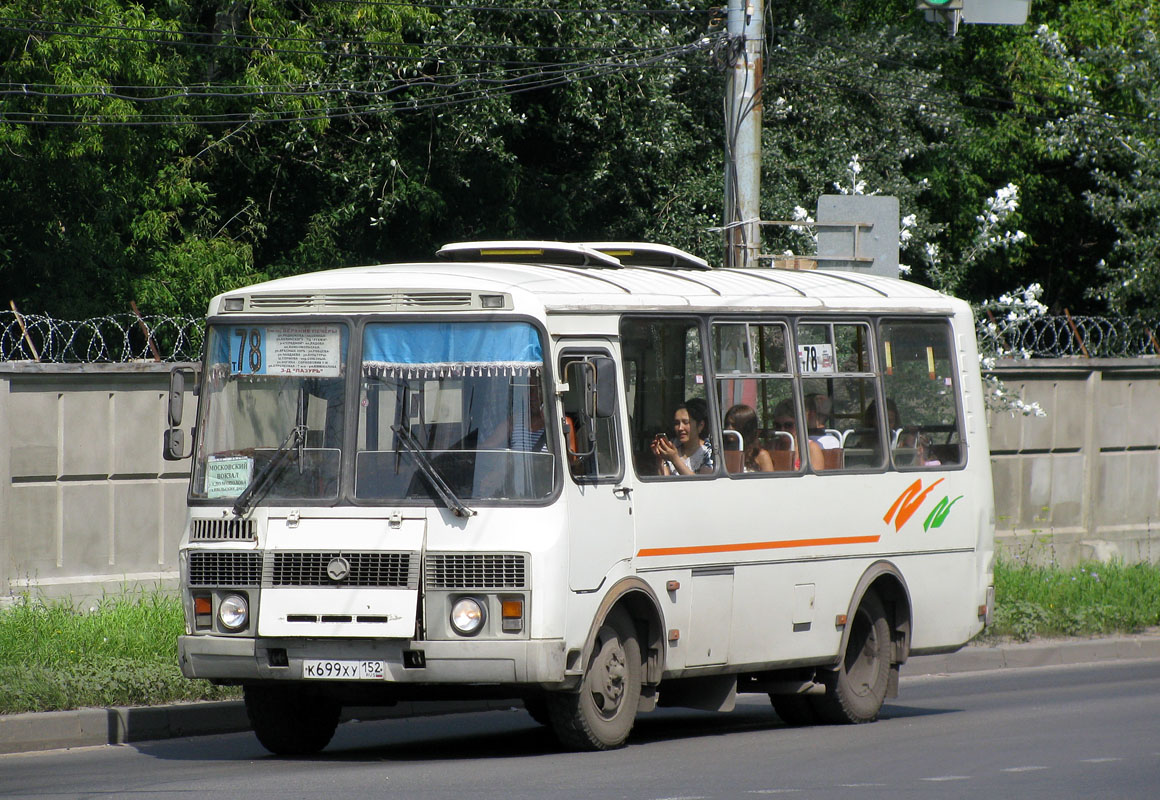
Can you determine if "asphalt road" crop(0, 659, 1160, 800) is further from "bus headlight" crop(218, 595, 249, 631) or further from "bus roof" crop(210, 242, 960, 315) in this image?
"bus roof" crop(210, 242, 960, 315)

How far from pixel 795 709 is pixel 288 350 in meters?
4.39

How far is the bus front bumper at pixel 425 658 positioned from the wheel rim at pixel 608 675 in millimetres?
462

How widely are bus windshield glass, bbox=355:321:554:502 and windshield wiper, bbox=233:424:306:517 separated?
34 centimetres

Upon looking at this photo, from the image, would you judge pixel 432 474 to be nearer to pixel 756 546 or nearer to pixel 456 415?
pixel 456 415

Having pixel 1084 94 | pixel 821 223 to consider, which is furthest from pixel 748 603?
pixel 1084 94

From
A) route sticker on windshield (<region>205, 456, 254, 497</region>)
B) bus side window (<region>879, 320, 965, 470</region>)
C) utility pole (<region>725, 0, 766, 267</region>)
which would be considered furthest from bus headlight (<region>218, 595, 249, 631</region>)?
utility pole (<region>725, 0, 766, 267</region>)

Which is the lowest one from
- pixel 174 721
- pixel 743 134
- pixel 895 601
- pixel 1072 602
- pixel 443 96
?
pixel 174 721

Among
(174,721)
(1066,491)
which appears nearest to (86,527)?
(174,721)

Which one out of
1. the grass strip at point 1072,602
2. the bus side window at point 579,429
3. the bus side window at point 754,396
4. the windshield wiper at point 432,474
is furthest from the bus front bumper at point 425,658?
the grass strip at point 1072,602

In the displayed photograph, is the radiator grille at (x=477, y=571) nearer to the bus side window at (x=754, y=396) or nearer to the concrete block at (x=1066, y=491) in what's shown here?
the bus side window at (x=754, y=396)

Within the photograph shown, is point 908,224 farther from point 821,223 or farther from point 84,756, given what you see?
point 84,756

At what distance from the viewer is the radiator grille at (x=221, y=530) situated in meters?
9.40

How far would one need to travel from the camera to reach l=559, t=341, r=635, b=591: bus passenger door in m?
9.35

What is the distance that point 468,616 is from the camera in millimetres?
9047
